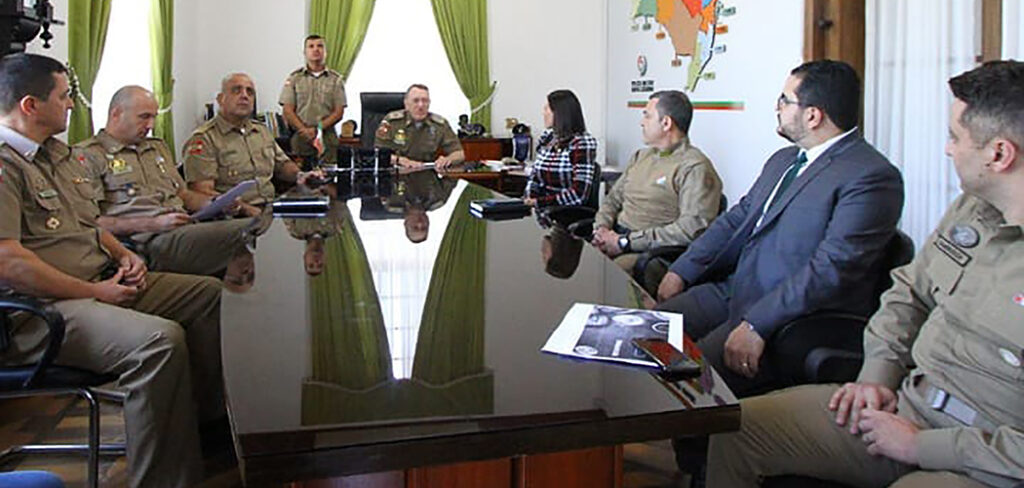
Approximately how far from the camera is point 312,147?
275 inches

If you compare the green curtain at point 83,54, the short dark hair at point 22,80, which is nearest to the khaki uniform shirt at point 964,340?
the short dark hair at point 22,80

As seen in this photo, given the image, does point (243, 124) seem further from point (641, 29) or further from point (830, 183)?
point (641, 29)

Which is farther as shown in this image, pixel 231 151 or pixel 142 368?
pixel 231 151

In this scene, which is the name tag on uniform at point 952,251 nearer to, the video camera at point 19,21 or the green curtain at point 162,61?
the video camera at point 19,21

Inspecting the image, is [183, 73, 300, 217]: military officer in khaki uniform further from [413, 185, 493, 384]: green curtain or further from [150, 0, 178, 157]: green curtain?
[150, 0, 178, 157]: green curtain

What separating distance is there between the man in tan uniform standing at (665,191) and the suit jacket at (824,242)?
0.85 meters

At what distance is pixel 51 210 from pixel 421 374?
1.72 metres

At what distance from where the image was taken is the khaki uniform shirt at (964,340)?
4.61 feet

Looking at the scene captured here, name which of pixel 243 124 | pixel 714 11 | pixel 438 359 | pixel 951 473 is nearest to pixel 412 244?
pixel 438 359

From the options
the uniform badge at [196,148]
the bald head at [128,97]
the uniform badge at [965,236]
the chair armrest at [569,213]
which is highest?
the bald head at [128,97]

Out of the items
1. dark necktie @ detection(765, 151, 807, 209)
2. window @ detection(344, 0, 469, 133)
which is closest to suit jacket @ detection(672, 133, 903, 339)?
dark necktie @ detection(765, 151, 807, 209)

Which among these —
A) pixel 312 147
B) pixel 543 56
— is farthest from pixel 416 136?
pixel 543 56

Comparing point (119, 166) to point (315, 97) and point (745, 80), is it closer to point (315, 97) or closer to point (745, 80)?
point (745, 80)

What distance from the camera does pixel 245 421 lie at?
111 centimetres
